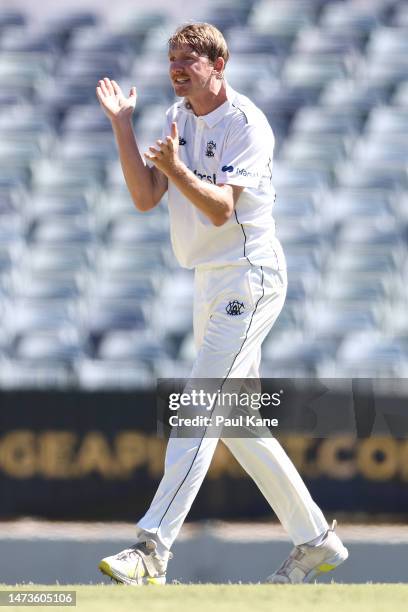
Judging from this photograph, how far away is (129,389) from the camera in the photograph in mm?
4855

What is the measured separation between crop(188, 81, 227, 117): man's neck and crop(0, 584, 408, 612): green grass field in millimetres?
1170

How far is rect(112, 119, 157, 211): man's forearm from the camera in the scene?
3.42 meters

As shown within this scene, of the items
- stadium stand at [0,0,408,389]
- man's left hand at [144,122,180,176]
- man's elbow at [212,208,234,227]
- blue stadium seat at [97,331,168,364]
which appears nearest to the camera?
man's left hand at [144,122,180,176]

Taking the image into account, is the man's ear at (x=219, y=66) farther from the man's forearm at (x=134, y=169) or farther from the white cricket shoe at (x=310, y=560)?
the white cricket shoe at (x=310, y=560)

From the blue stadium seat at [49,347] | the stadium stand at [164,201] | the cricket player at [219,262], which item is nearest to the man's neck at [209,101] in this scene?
the cricket player at [219,262]

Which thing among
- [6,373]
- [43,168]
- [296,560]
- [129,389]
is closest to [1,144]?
[43,168]

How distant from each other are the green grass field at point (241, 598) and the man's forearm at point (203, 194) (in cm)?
87

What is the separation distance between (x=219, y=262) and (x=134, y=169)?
0.32 meters

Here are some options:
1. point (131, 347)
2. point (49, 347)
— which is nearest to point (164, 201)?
point (131, 347)

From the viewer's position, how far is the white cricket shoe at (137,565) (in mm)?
3217

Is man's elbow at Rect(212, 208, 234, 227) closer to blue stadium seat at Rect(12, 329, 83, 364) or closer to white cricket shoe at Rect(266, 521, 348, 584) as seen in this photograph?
white cricket shoe at Rect(266, 521, 348, 584)

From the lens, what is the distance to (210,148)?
342cm

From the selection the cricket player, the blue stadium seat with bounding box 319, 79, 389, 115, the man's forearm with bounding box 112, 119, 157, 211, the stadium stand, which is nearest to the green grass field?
the cricket player

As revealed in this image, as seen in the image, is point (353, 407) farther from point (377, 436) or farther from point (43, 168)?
point (43, 168)
